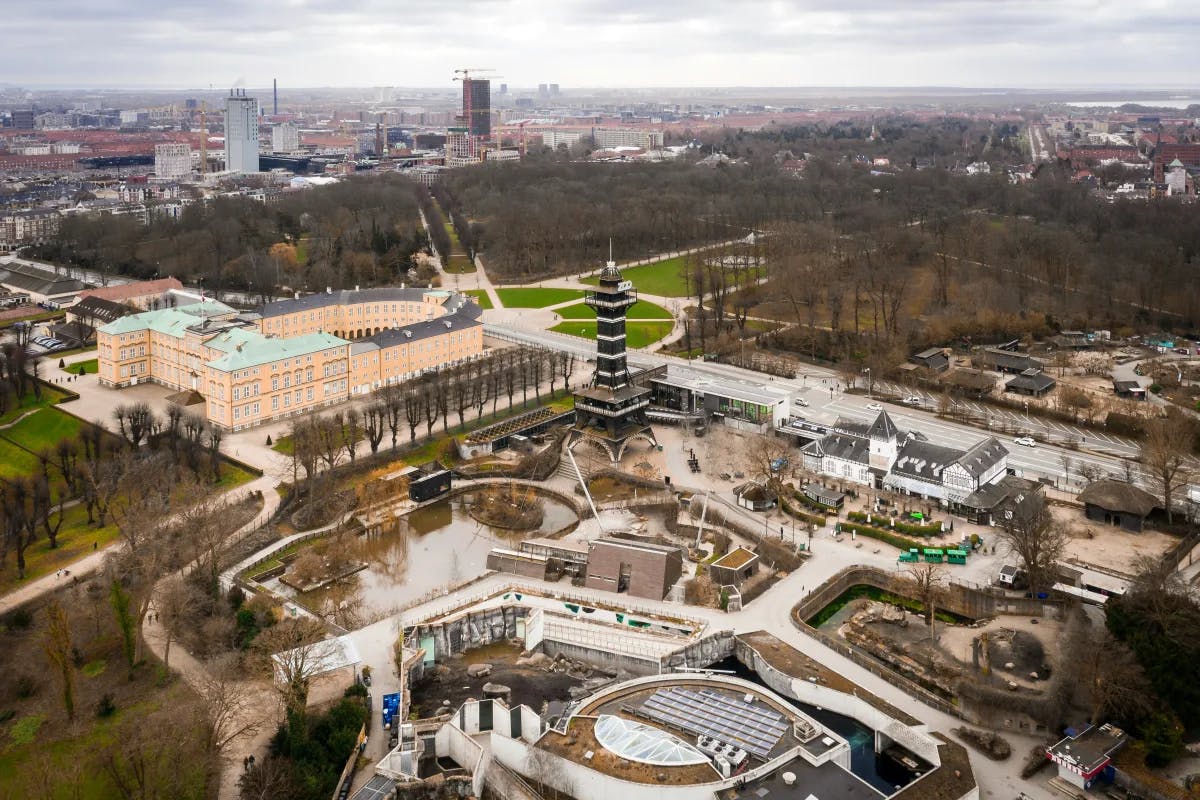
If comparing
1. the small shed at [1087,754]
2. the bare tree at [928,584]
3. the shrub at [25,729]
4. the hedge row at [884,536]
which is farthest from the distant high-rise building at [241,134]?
the small shed at [1087,754]

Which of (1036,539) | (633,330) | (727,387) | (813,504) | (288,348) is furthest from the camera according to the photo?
(633,330)

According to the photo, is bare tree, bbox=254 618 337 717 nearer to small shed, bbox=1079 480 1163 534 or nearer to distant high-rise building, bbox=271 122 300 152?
small shed, bbox=1079 480 1163 534

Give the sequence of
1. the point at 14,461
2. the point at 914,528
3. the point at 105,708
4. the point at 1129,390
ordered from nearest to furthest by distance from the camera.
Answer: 1. the point at 105,708
2. the point at 914,528
3. the point at 14,461
4. the point at 1129,390

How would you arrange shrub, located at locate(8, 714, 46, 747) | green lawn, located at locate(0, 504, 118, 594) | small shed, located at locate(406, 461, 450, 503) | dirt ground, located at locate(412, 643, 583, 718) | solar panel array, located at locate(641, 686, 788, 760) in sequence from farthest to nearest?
small shed, located at locate(406, 461, 450, 503) < green lawn, located at locate(0, 504, 118, 594) < dirt ground, located at locate(412, 643, 583, 718) < shrub, located at locate(8, 714, 46, 747) < solar panel array, located at locate(641, 686, 788, 760)

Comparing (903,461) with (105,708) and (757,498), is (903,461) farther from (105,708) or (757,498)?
(105,708)

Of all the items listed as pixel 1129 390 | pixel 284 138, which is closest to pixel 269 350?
pixel 1129 390

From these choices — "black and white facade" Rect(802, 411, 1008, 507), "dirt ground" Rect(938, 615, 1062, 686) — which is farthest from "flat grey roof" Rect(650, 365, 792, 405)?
"dirt ground" Rect(938, 615, 1062, 686)

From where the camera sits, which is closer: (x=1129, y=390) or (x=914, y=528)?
(x=914, y=528)
